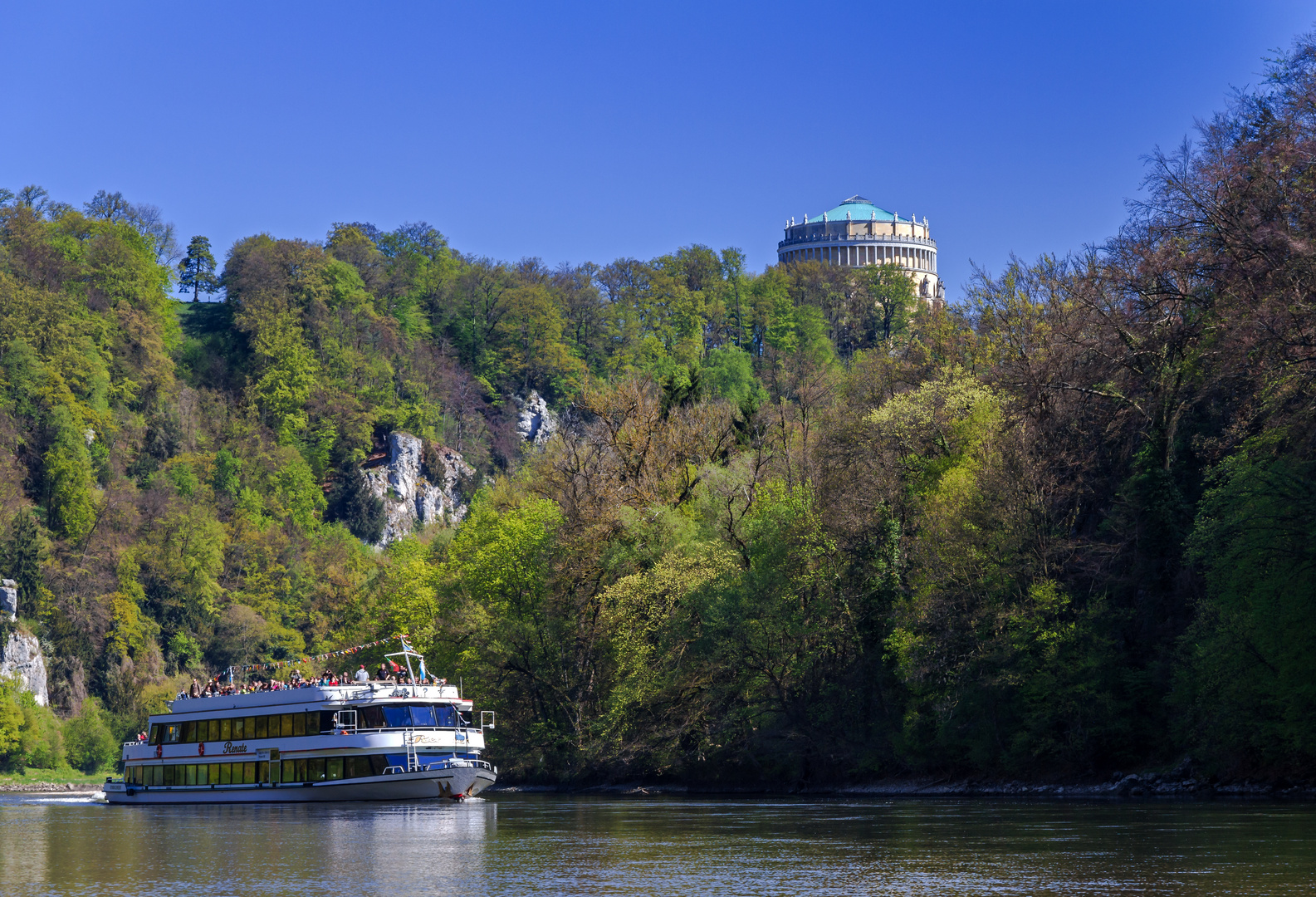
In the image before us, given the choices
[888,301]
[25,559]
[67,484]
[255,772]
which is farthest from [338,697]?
[888,301]

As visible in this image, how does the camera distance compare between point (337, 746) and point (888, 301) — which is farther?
point (888, 301)

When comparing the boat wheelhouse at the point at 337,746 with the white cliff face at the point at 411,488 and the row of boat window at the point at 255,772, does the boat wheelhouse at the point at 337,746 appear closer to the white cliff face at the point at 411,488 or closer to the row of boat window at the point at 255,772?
the row of boat window at the point at 255,772

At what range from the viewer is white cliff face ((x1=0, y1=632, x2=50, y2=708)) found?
384 feet

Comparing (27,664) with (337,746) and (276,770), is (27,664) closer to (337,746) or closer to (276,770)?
(276,770)

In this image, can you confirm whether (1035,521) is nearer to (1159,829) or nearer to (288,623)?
(1159,829)

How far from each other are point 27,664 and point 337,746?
65.9 metres

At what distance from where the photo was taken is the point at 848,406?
238ft

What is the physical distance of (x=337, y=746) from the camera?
62656 millimetres

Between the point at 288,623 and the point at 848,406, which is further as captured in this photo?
the point at 288,623

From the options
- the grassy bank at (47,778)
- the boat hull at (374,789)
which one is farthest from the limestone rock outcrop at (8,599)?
the boat hull at (374,789)

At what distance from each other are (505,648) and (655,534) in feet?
30.1

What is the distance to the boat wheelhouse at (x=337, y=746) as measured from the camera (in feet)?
203

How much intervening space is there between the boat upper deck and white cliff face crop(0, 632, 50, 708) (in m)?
58.0

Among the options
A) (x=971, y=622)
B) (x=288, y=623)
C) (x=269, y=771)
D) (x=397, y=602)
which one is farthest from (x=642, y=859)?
(x=288, y=623)
